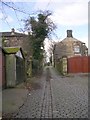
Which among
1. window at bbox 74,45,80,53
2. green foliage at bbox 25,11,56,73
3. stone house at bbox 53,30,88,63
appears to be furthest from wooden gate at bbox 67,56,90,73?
window at bbox 74,45,80,53

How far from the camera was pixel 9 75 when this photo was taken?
18.5 metres

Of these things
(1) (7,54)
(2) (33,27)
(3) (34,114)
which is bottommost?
(3) (34,114)

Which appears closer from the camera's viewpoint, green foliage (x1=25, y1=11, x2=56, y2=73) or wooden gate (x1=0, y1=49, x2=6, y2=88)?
wooden gate (x1=0, y1=49, x2=6, y2=88)

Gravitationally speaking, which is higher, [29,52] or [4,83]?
[29,52]

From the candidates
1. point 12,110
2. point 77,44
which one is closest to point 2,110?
point 12,110

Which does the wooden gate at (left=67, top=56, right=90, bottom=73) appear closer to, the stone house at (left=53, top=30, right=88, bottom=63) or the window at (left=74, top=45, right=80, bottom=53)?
the stone house at (left=53, top=30, right=88, bottom=63)

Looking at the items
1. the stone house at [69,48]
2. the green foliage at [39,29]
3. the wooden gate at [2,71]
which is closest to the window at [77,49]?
the stone house at [69,48]

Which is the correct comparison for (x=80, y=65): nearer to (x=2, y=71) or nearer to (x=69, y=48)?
(x=2, y=71)

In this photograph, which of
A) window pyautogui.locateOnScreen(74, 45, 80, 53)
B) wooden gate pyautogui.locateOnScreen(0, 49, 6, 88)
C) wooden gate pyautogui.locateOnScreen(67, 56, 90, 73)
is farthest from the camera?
window pyautogui.locateOnScreen(74, 45, 80, 53)

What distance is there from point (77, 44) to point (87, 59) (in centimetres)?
4784

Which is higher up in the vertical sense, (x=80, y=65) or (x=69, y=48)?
(x=69, y=48)

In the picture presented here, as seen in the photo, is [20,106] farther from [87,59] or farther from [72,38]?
[72,38]

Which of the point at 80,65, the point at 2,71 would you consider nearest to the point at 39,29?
the point at 80,65

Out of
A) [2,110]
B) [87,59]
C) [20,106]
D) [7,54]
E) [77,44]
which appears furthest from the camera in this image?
[77,44]
